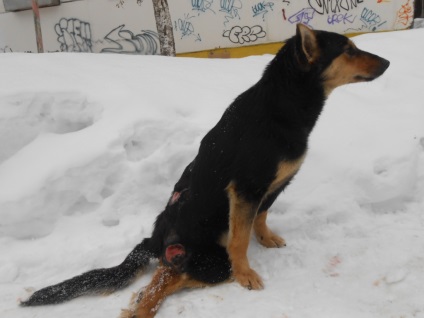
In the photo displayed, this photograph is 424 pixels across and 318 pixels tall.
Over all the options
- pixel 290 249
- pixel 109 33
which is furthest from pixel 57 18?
pixel 290 249

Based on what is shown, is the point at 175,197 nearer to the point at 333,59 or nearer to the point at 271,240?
the point at 271,240

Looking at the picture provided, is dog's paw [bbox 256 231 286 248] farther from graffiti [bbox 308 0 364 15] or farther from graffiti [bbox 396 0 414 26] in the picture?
graffiti [bbox 396 0 414 26]

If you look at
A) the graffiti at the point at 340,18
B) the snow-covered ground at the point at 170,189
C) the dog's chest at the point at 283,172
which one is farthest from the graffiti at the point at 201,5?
the dog's chest at the point at 283,172

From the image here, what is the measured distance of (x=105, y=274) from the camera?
2.74 m

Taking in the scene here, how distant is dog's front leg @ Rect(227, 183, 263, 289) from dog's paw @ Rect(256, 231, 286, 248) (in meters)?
0.42

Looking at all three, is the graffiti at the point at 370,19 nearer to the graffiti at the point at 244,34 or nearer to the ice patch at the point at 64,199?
the graffiti at the point at 244,34

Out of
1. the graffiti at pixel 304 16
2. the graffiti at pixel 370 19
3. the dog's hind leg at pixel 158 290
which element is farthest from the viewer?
the graffiti at pixel 304 16

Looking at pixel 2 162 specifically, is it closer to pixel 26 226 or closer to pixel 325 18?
pixel 26 226

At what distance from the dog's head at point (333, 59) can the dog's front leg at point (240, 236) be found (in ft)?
3.28

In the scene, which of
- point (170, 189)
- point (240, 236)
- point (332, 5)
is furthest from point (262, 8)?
point (240, 236)

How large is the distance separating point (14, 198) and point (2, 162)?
0.58 metres

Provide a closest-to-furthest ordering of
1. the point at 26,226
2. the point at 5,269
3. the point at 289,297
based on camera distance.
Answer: the point at 289,297 → the point at 5,269 → the point at 26,226

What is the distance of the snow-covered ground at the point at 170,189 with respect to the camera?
2.60 metres

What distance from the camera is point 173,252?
2.69 meters
